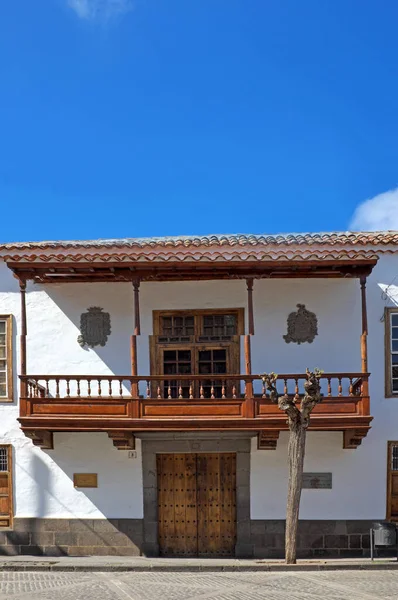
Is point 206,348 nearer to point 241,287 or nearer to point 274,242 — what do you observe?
point 241,287

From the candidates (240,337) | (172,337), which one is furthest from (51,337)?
(240,337)

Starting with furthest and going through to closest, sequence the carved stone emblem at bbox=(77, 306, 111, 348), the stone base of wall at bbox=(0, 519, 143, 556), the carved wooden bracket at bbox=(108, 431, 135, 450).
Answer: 1. the carved stone emblem at bbox=(77, 306, 111, 348)
2. the stone base of wall at bbox=(0, 519, 143, 556)
3. the carved wooden bracket at bbox=(108, 431, 135, 450)

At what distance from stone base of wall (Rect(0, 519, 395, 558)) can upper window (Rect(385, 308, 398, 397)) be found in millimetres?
2448

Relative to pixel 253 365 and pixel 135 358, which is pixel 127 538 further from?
pixel 253 365

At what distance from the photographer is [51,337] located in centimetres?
1244

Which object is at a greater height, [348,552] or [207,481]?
[207,481]

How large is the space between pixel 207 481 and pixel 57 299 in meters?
4.31

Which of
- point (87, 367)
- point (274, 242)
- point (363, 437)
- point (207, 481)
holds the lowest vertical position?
point (207, 481)

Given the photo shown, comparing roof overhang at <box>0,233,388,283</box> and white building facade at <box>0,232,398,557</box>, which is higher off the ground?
roof overhang at <box>0,233,388,283</box>

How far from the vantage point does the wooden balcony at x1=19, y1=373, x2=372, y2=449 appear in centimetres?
1094

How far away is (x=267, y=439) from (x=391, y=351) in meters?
2.77

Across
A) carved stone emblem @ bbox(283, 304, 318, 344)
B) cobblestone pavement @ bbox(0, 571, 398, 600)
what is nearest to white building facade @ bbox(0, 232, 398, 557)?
carved stone emblem @ bbox(283, 304, 318, 344)

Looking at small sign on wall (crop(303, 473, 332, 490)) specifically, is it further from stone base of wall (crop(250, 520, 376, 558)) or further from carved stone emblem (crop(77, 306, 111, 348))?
carved stone emblem (crop(77, 306, 111, 348))

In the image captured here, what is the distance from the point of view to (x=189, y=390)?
11.6 meters
